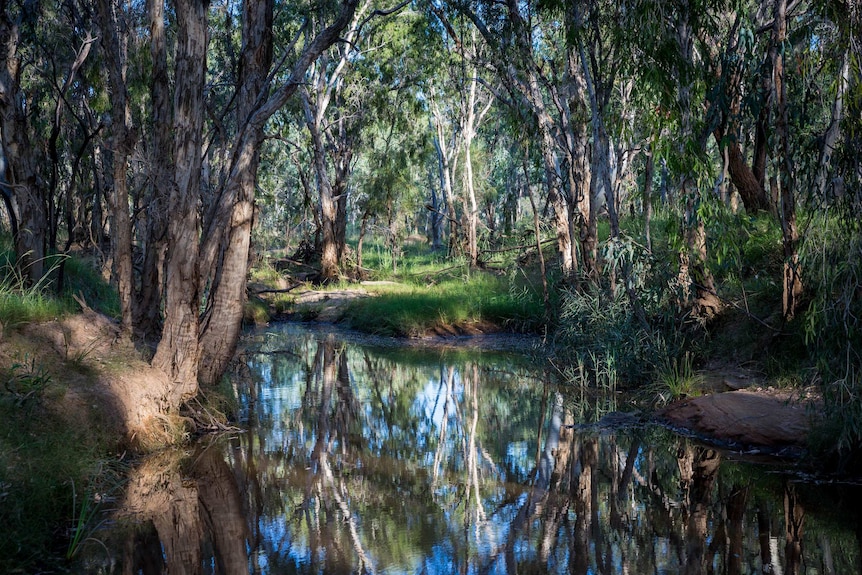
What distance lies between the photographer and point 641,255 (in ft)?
31.9

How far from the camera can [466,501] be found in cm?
604

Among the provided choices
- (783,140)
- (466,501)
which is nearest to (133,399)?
(466,501)

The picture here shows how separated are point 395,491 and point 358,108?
18.1 meters

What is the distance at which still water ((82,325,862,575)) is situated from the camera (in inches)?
190

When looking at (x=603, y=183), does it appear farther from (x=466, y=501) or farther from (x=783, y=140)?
(x=466, y=501)

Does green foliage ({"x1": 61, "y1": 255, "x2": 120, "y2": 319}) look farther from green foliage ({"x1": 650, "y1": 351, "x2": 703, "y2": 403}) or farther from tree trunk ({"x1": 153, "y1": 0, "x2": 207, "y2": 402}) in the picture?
green foliage ({"x1": 650, "y1": 351, "x2": 703, "y2": 403})

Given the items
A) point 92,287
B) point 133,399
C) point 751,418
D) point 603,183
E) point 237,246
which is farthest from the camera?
point 92,287

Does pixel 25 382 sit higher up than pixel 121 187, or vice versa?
pixel 121 187

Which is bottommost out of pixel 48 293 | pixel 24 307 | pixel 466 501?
pixel 466 501

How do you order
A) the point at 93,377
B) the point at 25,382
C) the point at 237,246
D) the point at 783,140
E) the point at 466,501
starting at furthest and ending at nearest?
the point at 237,246 < the point at 783,140 < the point at 93,377 < the point at 25,382 < the point at 466,501

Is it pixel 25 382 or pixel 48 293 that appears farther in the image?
pixel 48 293

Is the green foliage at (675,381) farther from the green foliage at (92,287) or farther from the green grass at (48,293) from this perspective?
the green foliage at (92,287)

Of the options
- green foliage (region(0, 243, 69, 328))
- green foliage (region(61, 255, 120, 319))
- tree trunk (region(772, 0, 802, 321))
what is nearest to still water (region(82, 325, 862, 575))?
green foliage (region(0, 243, 69, 328))

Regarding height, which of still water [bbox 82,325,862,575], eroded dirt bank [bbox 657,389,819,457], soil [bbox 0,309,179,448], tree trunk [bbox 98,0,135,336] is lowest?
still water [bbox 82,325,862,575]
